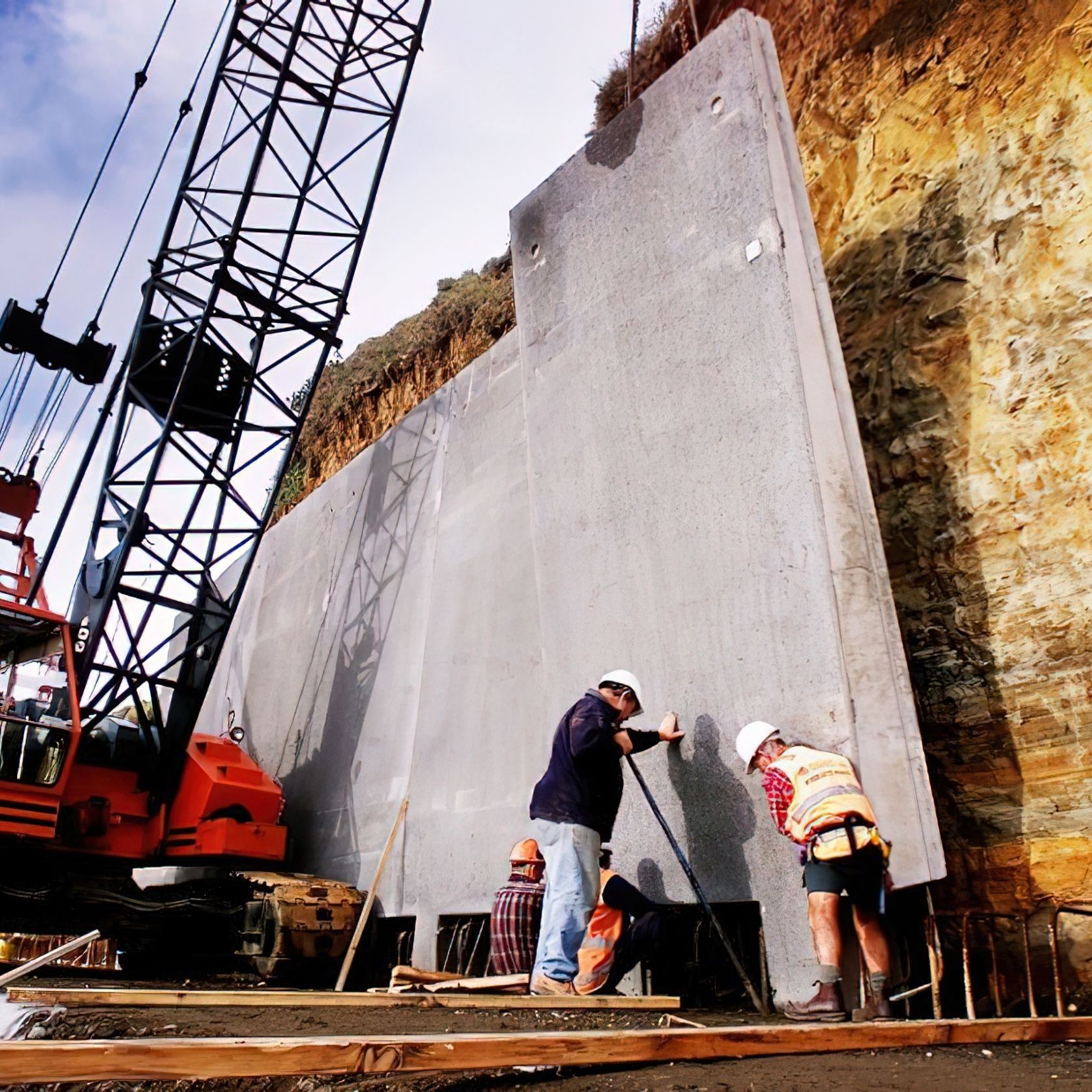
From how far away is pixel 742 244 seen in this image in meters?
5.33

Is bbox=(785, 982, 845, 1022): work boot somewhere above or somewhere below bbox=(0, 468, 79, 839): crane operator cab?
below

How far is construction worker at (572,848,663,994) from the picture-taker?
4570 millimetres

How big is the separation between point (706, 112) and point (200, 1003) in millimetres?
5250

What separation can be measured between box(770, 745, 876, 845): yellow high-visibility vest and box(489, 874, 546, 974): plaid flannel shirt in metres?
1.78

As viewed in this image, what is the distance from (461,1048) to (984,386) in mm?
4455

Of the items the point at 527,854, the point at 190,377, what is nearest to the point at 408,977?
the point at 527,854

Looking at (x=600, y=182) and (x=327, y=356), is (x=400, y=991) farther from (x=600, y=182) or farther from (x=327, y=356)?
(x=327, y=356)

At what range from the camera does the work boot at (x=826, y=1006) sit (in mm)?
3797

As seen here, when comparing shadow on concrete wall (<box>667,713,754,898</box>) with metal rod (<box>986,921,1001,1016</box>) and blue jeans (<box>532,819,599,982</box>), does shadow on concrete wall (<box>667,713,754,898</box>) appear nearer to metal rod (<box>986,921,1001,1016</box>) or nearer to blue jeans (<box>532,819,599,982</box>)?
blue jeans (<box>532,819,599,982</box>)

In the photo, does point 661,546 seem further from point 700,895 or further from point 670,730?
point 700,895

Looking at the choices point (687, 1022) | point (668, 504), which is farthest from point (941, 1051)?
point (668, 504)

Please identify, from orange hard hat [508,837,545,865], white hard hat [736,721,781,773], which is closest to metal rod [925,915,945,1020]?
white hard hat [736,721,781,773]

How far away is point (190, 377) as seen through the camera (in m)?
9.90

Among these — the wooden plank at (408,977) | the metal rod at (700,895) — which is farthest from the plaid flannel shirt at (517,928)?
the metal rod at (700,895)
